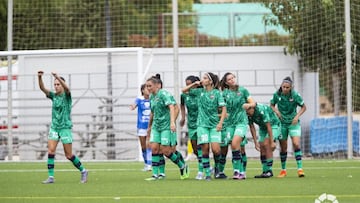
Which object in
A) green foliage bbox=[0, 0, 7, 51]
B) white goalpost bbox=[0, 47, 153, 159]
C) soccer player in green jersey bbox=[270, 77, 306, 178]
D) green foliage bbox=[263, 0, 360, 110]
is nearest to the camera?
soccer player in green jersey bbox=[270, 77, 306, 178]

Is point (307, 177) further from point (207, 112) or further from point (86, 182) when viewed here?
point (86, 182)

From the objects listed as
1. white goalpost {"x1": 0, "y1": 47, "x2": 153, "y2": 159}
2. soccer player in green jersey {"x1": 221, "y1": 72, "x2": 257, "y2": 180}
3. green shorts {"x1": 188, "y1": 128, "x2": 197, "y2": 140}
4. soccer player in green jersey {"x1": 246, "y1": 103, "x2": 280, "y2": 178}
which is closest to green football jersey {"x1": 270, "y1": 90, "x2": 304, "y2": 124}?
soccer player in green jersey {"x1": 246, "y1": 103, "x2": 280, "y2": 178}

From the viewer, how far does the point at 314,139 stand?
1267 inches

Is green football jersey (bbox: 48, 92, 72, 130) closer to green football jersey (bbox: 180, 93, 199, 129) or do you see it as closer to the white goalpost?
green football jersey (bbox: 180, 93, 199, 129)

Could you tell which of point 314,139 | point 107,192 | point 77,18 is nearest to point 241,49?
point 314,139

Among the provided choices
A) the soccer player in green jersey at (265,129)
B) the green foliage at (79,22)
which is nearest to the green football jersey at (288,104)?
the soccer player in green jersey at (265,129)

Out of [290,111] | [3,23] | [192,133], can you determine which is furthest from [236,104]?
[3,23]

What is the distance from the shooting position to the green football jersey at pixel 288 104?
20.4 meters

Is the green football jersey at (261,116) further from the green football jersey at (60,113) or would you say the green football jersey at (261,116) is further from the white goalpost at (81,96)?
the white goalpost at (81,96)

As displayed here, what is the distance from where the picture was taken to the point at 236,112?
64.4ft

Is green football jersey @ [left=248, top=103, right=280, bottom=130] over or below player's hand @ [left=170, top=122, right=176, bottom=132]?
over

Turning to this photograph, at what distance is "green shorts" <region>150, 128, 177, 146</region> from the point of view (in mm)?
19641

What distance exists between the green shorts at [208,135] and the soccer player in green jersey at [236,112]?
0.32 metres

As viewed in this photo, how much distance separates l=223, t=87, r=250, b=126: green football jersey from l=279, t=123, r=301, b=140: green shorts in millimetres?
1253
